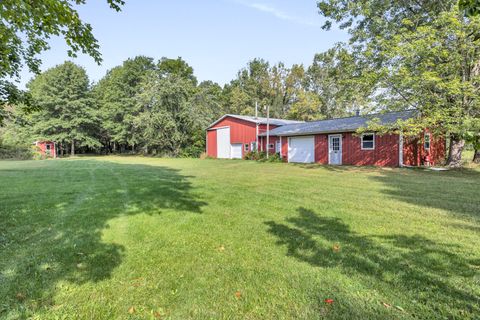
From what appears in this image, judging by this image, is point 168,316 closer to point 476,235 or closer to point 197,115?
point 476,235

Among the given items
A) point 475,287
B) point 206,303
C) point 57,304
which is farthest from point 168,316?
point 475,287

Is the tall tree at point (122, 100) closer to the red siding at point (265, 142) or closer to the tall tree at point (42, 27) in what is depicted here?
the red siding at point (265, 142)

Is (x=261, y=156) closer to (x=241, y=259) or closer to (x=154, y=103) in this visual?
(x=154, y=103)

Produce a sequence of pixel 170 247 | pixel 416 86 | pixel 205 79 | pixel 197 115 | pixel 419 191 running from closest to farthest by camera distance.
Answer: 1. pixel 170 247
2. pixel 419 191
3. pixel 416 86
4. pixel 197 115
5. pixel 205 79

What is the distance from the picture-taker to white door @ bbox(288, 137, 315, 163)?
19812 millimetres

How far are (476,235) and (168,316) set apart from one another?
461 centimetres

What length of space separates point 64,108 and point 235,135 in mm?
23957

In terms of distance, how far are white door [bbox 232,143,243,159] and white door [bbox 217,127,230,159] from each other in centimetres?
69

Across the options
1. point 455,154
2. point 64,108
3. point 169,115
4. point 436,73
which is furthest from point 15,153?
point 455,154

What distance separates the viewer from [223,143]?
27906 mm

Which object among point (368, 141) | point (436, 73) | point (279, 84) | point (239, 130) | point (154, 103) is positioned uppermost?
point (279, 84)

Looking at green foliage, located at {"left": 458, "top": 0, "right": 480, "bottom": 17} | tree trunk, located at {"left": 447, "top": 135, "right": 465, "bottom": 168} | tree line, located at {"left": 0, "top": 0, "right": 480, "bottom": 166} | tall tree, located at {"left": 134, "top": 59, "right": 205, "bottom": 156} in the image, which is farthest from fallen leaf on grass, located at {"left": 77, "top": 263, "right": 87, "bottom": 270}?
tall tree, located at {"left": 134, "top": 59, "right": 205, "bottom": 156}

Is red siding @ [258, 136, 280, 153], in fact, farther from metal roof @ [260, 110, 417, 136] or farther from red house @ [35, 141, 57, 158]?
red house @ [35, 141, 57, 158]

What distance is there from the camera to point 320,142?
62.7ft
